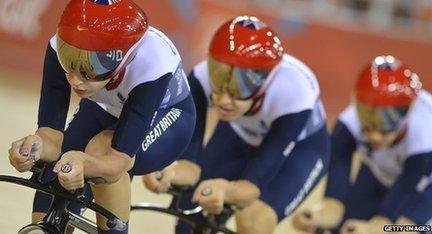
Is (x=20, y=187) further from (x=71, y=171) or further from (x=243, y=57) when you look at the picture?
(x=71, y=171)

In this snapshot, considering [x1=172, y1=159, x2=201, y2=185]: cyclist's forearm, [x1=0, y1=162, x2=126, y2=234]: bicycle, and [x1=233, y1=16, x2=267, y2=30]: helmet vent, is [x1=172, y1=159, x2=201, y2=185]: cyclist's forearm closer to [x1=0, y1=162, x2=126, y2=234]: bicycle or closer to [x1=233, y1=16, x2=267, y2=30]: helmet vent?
[x1=233, y1=16, x2=267, y2=30]: helmet vent

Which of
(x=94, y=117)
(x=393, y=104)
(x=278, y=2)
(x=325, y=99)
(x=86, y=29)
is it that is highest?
(x=86, y=29)

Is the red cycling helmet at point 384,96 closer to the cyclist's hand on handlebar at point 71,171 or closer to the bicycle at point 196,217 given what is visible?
the bicycle at point 196,217

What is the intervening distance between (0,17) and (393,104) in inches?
195

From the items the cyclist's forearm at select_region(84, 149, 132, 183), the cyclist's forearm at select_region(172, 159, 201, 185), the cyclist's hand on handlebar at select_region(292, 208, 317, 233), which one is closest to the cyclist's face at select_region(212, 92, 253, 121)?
the cyclist's forearm at select_region(172, 159, 201, 185)

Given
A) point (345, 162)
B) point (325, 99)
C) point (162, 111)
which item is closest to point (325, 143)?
point (345, 162)

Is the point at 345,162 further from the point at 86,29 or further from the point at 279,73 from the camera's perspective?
the point at 86,29

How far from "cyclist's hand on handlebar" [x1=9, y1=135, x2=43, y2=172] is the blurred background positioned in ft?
15.7

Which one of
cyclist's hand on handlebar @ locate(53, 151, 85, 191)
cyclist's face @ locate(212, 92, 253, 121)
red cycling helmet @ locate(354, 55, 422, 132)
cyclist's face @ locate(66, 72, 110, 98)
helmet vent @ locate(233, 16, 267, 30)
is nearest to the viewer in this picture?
cyclist's hand on handlebar @ locate(53, 151, 85, 191)

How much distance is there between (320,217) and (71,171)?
203 centimetres

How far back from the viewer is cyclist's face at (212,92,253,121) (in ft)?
14.1

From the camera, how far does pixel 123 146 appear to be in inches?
A: 130

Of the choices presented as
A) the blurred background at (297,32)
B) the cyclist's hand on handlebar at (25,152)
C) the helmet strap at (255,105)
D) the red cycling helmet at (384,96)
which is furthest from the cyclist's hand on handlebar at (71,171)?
the blurred background at (297,32)

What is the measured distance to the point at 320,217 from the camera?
16.0ft
